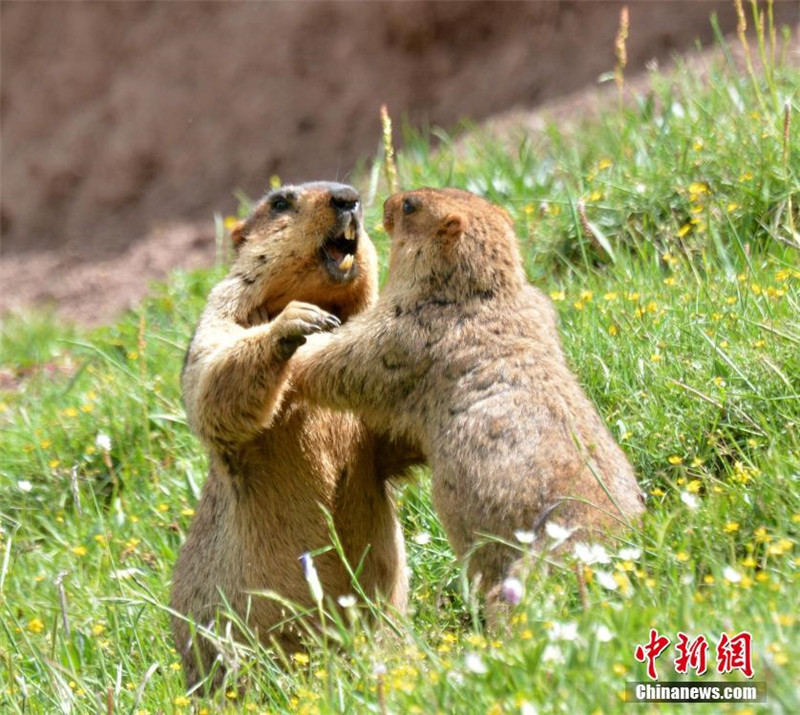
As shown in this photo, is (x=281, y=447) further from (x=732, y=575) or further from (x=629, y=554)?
(x=732, y=575)

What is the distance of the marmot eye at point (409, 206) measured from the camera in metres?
5.18

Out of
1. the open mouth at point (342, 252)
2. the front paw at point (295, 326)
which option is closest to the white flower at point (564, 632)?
the front paw at point (295, 326)

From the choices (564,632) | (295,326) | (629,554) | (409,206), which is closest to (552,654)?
(564,632)

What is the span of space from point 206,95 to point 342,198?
867cm

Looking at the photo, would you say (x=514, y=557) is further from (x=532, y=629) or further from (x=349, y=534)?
(x=349, y=534)

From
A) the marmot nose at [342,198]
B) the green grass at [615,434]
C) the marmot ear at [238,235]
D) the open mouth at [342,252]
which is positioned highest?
the marmot nose at [342,198]

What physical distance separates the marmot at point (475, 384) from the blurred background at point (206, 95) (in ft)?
20.1

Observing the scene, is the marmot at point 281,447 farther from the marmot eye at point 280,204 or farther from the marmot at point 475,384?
the marmot at point 475,384

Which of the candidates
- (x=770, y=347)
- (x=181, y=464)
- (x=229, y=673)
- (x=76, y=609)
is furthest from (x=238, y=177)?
(x=229, y=673)

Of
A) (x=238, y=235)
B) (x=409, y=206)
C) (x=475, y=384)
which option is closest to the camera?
(x=475, y=384)

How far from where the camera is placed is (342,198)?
5215 millimetres

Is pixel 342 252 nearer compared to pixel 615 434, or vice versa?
pixel 342 252

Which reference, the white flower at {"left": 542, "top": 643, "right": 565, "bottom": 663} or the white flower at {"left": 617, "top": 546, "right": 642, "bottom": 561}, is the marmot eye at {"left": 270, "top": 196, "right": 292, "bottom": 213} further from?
the white flower at {"left": 542, "top": 643, "right": 565, "bottom": 663}

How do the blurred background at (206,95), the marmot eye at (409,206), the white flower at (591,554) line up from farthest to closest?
the blurred background at (206,95), the marmot eye at (409,206), the white flower at (591,554)
